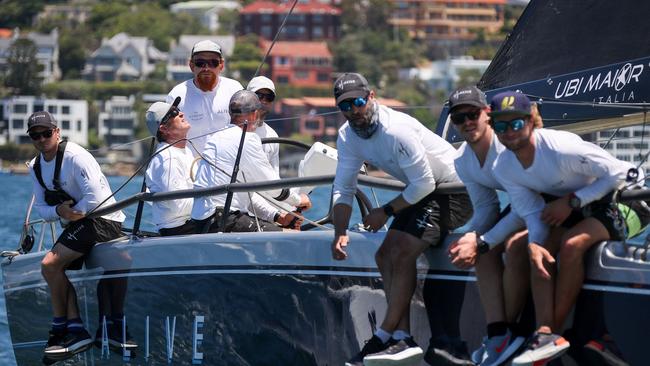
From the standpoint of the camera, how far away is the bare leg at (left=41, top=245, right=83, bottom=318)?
300 inches

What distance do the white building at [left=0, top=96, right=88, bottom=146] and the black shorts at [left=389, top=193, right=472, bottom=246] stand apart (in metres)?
75.2

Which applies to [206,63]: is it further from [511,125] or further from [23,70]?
[23,70]

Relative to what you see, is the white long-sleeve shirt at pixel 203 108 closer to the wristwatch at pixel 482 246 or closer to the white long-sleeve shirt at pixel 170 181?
the white long-sleeve shirt at pixel 170 181

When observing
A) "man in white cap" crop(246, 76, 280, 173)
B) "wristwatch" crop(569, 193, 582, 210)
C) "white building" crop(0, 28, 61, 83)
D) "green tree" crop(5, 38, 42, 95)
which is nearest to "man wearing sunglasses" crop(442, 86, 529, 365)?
"wristwatch" crop(569, 193, 582, 210)

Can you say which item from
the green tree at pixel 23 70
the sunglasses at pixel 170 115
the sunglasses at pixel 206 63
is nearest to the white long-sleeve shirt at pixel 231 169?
the sunglasses at pixel 170 115

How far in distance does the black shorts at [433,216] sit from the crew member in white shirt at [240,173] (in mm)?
1361

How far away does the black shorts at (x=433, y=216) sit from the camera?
558 centimetres

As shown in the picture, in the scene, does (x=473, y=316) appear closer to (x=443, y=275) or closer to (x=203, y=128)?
(x=443, y=275)

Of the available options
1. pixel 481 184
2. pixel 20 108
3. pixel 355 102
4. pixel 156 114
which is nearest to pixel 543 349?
pixel 481 184

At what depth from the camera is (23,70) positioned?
96.1m

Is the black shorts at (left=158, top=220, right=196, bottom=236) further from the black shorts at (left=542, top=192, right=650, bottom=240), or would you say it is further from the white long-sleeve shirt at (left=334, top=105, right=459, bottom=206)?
the black shorts at (left=542, top=192, right=650, bottom=240)

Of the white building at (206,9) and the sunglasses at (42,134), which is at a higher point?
the sunglasses at (42,134)

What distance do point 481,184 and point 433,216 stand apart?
363mm

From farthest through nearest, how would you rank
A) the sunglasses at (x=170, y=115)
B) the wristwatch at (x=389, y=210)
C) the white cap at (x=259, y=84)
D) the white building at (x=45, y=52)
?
the white building at (x=45, y=52) < the white cap at (x=259, y=84) < the sunglasses at (x=170, y=115) < the wristwatch at (x=389, y=210)
